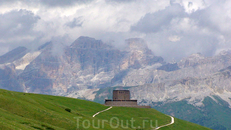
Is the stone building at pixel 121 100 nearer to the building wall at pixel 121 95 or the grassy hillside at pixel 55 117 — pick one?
the building wall at pixel 121 95

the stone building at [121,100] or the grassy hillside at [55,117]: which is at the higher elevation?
the stone building at [121,100]

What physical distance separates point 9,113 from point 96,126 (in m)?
22.7

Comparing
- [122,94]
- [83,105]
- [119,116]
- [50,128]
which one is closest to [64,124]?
[50,128]

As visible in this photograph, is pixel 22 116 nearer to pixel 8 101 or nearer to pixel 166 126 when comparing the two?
pixel 8 101

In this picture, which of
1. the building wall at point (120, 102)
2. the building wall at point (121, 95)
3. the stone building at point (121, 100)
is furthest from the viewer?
the building wall at point (121, 95)

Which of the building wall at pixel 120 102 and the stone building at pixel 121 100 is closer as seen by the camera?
the building wall at pixel 120 102

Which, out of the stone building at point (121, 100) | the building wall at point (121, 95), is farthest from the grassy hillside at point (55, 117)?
the building wall at point (121, 95)

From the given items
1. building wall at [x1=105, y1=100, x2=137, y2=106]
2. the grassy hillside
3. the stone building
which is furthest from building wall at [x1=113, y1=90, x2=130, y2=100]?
the grassy hillside

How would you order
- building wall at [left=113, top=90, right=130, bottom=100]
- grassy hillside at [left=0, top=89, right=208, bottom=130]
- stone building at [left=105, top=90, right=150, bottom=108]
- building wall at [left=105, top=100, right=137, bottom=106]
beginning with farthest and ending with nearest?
building wall at [left=113, top=90, right=130, bottom=100], stone building at [left=105, top=90, right=150, bottom=108], building wall at [left=105, top=100, right=137, bottom=106], grassy hillside at [left=0, top=89, right=208, bottom=130]

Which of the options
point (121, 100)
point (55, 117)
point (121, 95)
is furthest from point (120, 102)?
point (55, 117)

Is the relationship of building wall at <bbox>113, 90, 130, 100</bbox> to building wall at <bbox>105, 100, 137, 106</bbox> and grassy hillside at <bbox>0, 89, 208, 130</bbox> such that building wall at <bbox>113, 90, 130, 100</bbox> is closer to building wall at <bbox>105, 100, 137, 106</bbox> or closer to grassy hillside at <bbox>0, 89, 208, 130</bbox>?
building wall at <bbox>105, 100, 137, 106</bbox>

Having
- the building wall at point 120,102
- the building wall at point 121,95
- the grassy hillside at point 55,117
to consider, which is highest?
the building wall at point 121,95

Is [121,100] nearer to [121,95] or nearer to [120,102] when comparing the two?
[121,95]

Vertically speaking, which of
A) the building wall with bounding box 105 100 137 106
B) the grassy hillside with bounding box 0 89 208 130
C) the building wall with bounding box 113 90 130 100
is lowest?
the grassy hillside with bounding box 0 89 208 130
